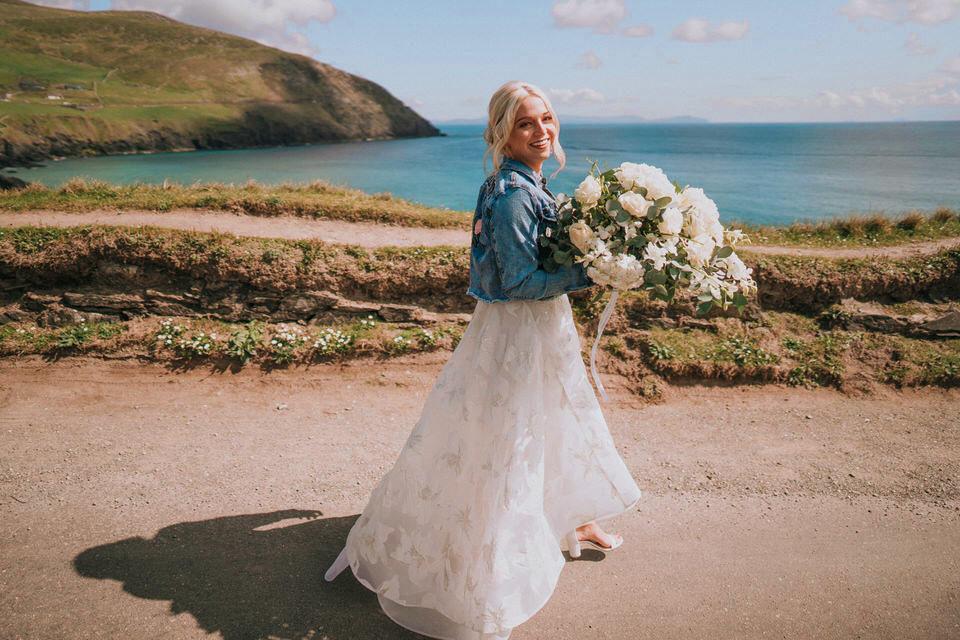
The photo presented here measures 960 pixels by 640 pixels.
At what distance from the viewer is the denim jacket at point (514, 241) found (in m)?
2.87

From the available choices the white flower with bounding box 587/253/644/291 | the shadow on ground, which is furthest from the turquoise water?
the shadow on ground

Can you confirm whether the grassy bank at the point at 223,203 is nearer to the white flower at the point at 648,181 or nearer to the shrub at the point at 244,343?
the shrub at the point at 244,343

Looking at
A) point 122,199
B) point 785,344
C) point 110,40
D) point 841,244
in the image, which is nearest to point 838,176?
point 841,244

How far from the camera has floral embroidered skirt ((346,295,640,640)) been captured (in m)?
3.20

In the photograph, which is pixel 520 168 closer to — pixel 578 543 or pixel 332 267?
pixel 578 543

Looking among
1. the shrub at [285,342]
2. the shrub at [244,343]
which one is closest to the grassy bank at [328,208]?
the shrub at [285,342]

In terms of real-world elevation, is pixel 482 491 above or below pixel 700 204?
below

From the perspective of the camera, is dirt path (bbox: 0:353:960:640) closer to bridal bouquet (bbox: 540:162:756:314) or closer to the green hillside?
bridal bouquet (bbox: 540:162:756:314)

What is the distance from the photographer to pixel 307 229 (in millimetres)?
10242

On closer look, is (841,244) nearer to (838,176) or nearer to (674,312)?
(674,312)

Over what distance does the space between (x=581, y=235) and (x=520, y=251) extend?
36cm

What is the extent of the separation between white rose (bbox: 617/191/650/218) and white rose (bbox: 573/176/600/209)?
155mm

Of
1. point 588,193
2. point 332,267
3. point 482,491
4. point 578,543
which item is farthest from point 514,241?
point 332,267

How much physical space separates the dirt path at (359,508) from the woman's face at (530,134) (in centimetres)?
312
